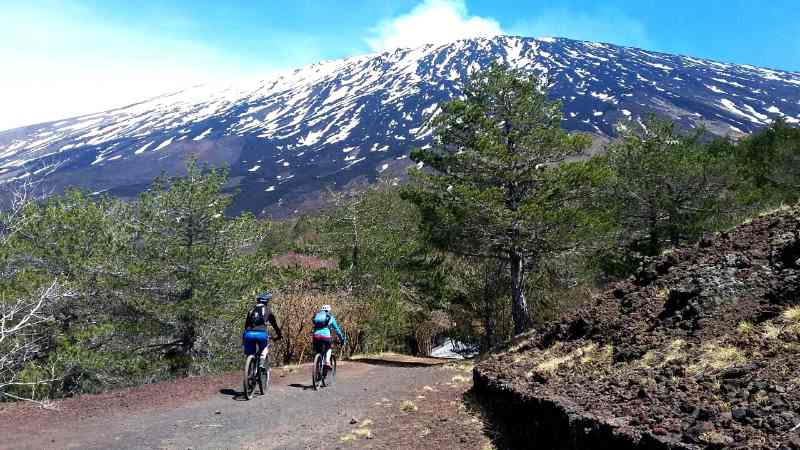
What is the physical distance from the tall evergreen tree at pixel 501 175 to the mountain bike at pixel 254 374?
7.70 metres


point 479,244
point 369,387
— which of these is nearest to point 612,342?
point 369,387

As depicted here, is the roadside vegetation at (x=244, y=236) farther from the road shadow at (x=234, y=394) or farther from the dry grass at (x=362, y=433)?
the dry grass at (x=362, y=433)

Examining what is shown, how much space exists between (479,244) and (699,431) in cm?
1234

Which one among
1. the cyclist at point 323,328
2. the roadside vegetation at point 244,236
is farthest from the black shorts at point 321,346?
the roadside vegetation at point 244,236

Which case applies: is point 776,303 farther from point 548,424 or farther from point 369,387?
point 369,387

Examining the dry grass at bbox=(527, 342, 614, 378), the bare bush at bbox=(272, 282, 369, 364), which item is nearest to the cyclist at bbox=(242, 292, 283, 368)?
the dry grass at bbox=(527, 342, 614, 378)

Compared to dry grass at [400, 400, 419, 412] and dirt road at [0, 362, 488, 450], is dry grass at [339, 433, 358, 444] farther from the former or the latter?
dry grass at [400, 400, 419, 412]

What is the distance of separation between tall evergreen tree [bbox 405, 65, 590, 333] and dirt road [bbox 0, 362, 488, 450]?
551 cm

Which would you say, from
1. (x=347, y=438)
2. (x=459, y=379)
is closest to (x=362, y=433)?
(x=347, y=438)

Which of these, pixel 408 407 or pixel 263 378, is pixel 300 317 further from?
pixel 408 407

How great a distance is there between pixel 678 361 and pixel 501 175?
418 inches

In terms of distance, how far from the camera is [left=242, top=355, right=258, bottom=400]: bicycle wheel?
31.0ft

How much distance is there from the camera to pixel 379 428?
25.6 feet

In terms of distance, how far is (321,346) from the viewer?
35.9ft
